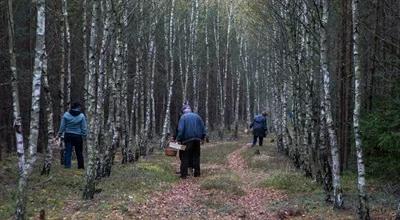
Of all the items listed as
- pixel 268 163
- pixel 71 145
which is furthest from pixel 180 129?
pixel 268 163

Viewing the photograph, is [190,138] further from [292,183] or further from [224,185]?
[292,183]

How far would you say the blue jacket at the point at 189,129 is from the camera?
15828 mm

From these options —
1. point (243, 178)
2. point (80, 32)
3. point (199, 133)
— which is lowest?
point (243, 178)

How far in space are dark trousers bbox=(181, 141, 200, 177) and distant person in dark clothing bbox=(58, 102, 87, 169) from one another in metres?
3.27

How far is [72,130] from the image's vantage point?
15.4 metres

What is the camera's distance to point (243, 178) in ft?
51.7

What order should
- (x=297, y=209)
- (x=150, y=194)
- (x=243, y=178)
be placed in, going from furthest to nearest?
(x=243, y=178) < (x=150, y=194) < (x=297, y=209)

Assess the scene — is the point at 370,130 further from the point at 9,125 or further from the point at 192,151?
the point at 9,125

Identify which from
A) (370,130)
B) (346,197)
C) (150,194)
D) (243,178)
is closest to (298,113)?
(243,178)

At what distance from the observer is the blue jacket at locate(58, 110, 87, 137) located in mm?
15227

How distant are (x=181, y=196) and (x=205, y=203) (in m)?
1.17

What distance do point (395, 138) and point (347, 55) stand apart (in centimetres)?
412

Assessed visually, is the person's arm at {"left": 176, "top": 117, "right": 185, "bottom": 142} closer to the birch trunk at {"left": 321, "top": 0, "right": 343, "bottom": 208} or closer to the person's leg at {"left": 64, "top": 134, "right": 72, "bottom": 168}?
the person's leg at {"left": 64, "top": 134, "right": 72, "bottom": 168}

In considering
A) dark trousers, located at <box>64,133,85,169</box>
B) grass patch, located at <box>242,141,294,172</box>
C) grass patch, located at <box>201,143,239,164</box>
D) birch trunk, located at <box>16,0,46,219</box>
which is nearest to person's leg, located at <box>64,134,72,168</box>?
dark trousers, located at <box>64,133,85,169</box>
